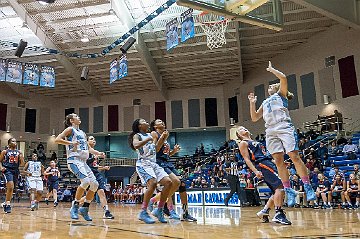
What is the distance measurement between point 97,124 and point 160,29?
39.8 feet

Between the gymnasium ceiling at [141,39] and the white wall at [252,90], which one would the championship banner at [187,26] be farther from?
the white wall at [252,90]

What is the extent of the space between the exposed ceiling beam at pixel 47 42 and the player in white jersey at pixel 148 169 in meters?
14.9

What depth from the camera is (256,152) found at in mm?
5438

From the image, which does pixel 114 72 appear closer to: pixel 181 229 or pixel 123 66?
pixel 123 66

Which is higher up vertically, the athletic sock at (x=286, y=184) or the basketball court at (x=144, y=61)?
the basketball court at (x=144, y=61)

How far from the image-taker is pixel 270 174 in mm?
5125

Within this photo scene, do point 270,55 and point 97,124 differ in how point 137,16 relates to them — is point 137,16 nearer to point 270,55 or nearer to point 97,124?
point 270,55

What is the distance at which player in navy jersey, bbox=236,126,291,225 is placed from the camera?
15.9 ft

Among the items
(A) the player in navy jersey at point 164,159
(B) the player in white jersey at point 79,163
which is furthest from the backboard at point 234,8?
(B) the player in white jersey at point 79,163

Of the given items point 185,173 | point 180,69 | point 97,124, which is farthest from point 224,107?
point 97,124

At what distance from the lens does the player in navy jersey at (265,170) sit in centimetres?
483

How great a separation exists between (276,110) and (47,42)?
18246mm

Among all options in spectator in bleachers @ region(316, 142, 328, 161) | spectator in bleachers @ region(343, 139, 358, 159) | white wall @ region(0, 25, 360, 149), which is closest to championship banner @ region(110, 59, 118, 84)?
white wall @ region(0, 25, 360, 149)

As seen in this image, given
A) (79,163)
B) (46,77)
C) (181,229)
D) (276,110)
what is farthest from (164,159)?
(46,77)
